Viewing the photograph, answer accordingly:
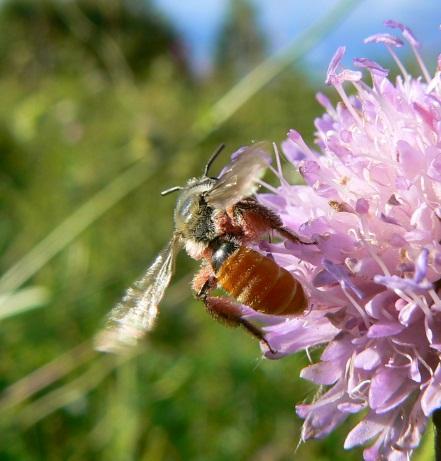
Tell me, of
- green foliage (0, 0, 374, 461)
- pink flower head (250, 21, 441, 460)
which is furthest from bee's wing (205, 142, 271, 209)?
green foliage (0, 0, 374, 461)

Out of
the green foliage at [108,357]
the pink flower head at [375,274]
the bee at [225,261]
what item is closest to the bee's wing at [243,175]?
the bee at [225,261]

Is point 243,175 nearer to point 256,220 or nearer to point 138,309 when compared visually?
point 256,220

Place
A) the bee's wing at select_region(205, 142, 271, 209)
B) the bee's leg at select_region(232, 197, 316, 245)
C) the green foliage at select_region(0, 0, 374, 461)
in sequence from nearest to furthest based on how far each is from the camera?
the bee's wing at select_region(205, 142, 271, 209), the bee's leg at select_region(232, 197, 316, 245), the green foliage at select_region(0, 0, 374, 461)

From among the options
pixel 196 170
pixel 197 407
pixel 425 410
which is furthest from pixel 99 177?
pixel 425 410

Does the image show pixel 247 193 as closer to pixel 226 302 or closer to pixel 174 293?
pixel 226 302

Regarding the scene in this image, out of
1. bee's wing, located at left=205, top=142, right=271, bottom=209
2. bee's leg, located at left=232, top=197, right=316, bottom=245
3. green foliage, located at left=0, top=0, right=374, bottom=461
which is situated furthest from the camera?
green foliage, located at left=0, top=0, right=374, bottom=461

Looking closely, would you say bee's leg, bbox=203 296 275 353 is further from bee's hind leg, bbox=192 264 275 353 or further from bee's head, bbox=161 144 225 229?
bee's head, bbox=161 144 225 229

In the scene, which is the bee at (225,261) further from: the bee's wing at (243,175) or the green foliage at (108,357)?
the green foliage at (108,357)
